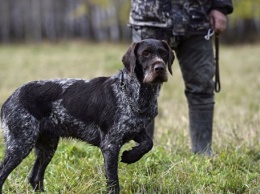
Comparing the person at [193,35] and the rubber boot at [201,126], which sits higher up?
the person at [193,35]

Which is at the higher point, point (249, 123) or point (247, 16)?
point (249, 123)

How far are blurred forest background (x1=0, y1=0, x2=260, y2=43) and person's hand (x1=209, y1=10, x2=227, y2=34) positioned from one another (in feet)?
110

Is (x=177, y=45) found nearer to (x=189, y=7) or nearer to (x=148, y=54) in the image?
(x=189, y=7)

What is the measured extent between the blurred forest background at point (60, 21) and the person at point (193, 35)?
33.3m

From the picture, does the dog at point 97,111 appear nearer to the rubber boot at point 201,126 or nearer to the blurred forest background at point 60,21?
the rubber boot at point 201,126

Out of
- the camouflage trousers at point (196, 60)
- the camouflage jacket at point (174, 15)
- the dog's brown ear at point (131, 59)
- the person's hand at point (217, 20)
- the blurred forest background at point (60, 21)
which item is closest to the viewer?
the dog's brown ear at point (131, 59)

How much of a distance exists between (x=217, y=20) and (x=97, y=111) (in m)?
2.16

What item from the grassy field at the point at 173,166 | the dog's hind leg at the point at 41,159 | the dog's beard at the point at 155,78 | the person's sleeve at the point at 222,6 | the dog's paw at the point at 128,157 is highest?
the person's sleeve at the point at 222,6

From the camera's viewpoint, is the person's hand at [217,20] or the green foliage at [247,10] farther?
the green foliage at [247,10]

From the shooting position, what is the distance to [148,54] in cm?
433

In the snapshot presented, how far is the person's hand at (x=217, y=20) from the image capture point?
5859 mm

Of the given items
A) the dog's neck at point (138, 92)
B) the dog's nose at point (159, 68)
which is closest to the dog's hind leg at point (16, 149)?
the dog's neck at point (138, 92)

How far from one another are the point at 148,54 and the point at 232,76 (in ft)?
36.1

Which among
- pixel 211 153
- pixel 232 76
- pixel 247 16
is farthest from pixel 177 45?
pixel 247 16
